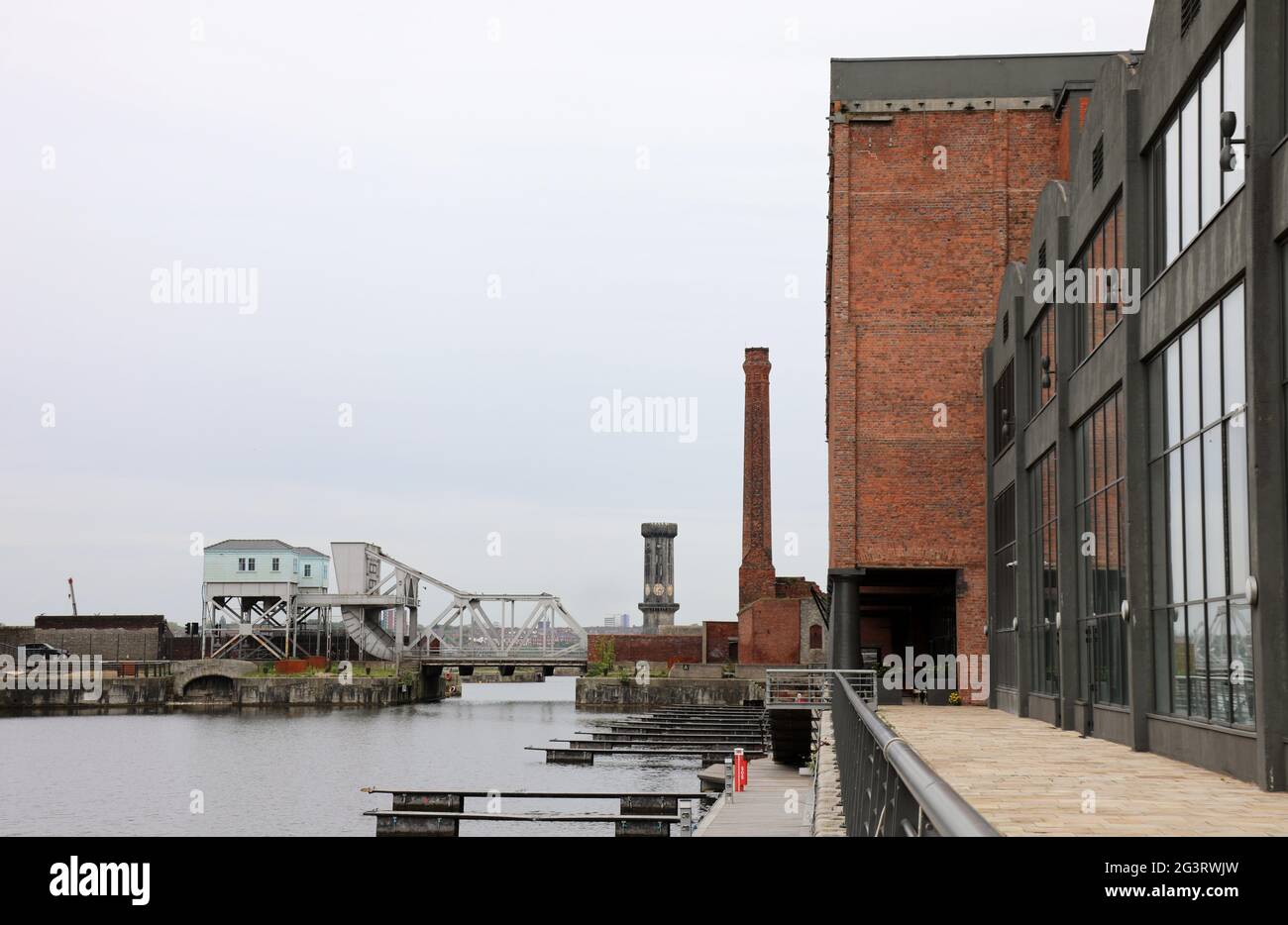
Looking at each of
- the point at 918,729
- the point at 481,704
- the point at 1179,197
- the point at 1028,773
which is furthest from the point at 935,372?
the point at 481,704

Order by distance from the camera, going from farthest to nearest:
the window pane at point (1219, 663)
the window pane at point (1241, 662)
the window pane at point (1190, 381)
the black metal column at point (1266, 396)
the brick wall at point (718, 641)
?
the brick wall at point (718, 641) < the window pane at point (1190, 381) < the window pane at point (1219, 663) < the window pane at point (1241, 662) < the black metal column at point (1266, 396)

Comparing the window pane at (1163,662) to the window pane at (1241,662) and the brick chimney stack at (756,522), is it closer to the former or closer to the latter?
the window pane at (1241,662)

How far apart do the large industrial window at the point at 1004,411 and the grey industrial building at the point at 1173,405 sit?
4311 mm

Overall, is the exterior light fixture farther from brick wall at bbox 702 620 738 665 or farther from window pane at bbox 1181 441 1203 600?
brick wall at bbox 702 620 738 665

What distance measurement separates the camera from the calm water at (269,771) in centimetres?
3722

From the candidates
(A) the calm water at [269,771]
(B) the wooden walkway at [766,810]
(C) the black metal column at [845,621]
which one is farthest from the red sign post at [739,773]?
(C) the black metal column at [845,621]

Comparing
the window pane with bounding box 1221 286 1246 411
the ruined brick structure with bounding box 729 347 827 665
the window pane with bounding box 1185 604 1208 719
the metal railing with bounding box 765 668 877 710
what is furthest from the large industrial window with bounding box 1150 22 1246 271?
the ruined brick structure with bounding box 729 347 827 665

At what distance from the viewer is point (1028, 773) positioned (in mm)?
14797

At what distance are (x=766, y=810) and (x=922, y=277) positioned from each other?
17.3 metres

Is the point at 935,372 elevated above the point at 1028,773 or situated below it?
above

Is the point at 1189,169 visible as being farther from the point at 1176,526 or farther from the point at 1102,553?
the point at 1102,553

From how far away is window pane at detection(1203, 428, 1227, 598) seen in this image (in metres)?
15.4
